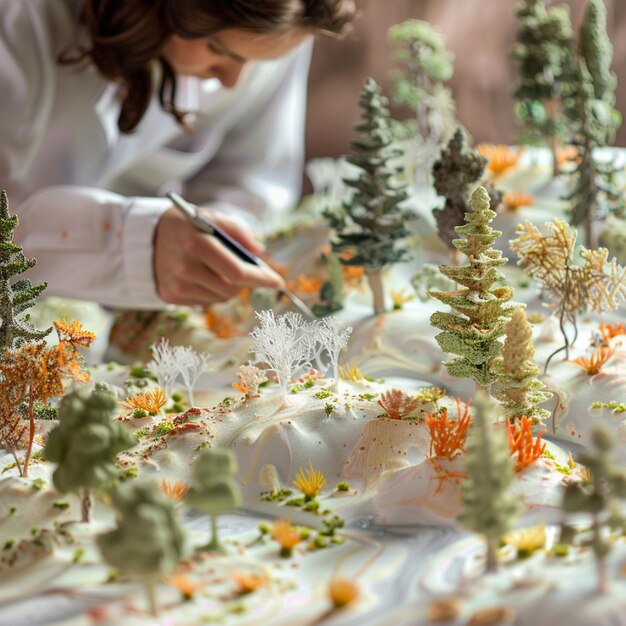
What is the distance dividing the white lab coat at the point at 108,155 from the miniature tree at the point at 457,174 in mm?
742

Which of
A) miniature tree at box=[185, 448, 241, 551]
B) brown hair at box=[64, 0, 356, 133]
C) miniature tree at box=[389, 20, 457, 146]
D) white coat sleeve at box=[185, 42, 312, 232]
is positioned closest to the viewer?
miniature tree at box=[185, 448, 241, 551]

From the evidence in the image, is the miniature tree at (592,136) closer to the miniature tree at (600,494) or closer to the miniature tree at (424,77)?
the miniature tree at (424,77)

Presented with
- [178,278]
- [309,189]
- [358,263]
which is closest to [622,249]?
[358,263]

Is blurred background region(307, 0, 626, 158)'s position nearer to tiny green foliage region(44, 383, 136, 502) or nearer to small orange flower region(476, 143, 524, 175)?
small orange flower region(476, 143, 524, 175)

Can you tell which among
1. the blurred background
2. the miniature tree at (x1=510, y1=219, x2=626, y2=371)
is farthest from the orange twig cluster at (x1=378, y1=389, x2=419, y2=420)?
the blurred background

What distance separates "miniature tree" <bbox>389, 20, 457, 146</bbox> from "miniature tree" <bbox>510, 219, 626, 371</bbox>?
1.24 metres

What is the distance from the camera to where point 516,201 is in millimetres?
2541

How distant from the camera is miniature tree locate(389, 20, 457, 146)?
2.98 m

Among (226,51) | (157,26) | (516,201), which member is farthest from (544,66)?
(157,26)

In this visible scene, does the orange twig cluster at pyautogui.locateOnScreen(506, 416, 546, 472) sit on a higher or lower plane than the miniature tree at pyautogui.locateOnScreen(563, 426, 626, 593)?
lower

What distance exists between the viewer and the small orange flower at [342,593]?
1.16m

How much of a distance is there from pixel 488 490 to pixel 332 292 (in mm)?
1210

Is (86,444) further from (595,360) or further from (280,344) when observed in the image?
(595,360)

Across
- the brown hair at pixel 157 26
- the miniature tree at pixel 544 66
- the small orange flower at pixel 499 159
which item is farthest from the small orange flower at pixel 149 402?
the miniature tree at pixel 544 66
